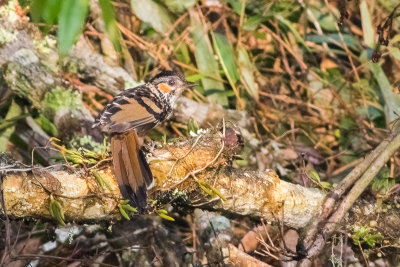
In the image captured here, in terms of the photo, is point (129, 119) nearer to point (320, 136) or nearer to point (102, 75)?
point (102, 75)

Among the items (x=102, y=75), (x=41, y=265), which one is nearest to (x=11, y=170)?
(x=41, y=265)

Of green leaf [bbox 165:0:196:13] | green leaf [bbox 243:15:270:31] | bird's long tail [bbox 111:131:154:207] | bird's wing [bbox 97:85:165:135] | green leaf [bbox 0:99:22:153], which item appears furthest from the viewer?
green leaf [bbox 243:15:270:31]

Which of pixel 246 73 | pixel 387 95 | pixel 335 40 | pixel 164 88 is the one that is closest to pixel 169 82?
pixel 164 88

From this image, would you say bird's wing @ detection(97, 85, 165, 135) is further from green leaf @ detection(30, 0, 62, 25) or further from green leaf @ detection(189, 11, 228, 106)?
green leaf @ detection(30, 0, 62, 25)

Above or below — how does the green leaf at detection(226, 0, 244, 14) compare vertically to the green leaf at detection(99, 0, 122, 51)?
below

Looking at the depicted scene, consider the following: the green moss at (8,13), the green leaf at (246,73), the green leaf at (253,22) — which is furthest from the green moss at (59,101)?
the green leaf at (253,22)

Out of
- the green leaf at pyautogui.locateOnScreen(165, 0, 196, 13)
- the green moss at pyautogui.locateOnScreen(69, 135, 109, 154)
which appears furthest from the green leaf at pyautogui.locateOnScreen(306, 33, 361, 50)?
the green moss at pyautogui.locateOnScreen(69, 135, 109, 154)

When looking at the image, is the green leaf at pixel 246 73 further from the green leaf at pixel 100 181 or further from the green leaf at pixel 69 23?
the green leaf at pixel 69 23
